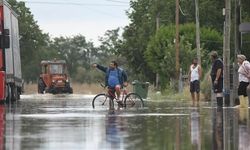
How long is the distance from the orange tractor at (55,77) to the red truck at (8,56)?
75.4ft

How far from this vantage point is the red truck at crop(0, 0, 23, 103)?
111 ft

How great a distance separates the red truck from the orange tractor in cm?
2299

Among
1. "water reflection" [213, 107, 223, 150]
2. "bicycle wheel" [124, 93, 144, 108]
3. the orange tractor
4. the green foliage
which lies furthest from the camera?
the orange tractor

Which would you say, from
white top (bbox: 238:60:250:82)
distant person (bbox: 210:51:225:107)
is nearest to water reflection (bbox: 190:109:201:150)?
white top (bbox: 238:60:250:82)

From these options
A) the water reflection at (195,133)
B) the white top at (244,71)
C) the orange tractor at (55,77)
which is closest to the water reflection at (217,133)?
the water reflection at (195,133)

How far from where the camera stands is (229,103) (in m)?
31.5

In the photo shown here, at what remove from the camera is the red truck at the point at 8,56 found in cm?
3381

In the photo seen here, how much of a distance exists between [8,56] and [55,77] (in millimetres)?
29177

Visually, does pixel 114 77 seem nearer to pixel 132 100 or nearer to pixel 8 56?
pixel 132 100

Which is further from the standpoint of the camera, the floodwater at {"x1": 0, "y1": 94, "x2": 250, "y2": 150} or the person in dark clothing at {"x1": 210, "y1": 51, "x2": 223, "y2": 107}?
the person in dark clothing at {"x1": 210, "y1": 51, "x2": 223, "y2": 107}

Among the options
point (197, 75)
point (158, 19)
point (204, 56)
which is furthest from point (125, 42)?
point (197, 75)

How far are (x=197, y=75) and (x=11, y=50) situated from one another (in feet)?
31.8

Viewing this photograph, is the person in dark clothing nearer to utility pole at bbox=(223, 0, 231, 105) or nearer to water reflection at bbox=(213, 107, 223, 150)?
utility pole at bbox=(223, 0, 231, 105)

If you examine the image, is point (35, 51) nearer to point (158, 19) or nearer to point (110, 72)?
point (158, 19)
